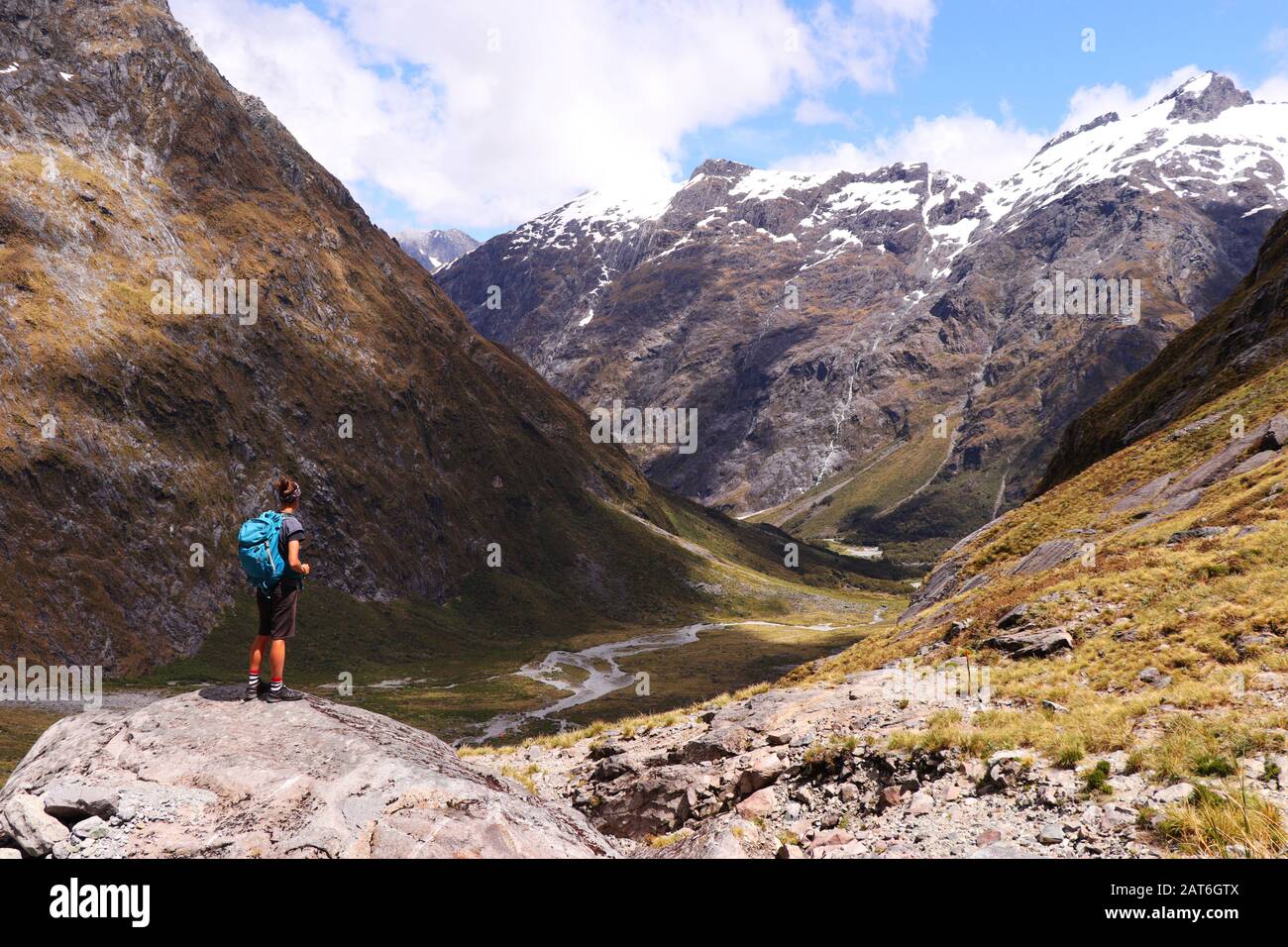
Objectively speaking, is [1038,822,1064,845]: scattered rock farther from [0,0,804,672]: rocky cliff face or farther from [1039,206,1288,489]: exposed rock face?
[0,0,804,672]: rocky cliff face

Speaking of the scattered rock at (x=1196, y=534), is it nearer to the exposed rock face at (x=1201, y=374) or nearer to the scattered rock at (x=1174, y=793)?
the exposed rock face at (x=1201, y=374)

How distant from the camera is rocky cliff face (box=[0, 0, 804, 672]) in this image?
10356 centimetres

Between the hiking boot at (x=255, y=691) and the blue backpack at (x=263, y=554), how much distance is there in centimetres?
171

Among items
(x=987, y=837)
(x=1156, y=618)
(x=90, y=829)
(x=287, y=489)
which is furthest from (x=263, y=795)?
(x=1156, y=618)

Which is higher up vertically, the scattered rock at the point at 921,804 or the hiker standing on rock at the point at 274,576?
the hiker standing on rock at the point at 274,576

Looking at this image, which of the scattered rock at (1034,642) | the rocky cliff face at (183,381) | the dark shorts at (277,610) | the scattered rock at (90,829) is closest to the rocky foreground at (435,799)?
the scattered rock at (90,829)

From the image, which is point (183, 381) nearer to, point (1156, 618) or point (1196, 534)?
point (1196, 534)

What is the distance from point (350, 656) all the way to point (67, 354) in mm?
64122

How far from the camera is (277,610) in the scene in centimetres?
1217

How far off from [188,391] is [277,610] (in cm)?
13814

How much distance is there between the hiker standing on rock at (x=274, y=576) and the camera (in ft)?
38.2

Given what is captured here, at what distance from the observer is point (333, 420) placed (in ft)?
517
